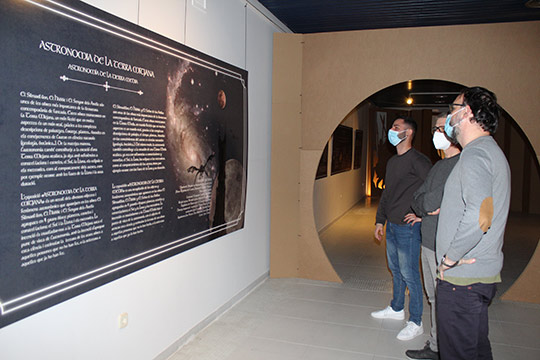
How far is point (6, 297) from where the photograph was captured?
5.90 feet

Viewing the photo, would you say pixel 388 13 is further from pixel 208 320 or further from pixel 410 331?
pixel 208 320

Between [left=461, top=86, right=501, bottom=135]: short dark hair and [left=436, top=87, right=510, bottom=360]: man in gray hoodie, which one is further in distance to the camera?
[left=461, top=86, right=501, bottom=135]: short dark hair

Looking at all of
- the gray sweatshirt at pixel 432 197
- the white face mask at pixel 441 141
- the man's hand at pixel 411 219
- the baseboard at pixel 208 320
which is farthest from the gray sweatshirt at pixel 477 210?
the baseboard at pixel 208 320

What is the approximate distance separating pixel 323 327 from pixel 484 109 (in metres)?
2.29

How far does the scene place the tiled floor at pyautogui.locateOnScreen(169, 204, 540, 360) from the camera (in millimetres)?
3150

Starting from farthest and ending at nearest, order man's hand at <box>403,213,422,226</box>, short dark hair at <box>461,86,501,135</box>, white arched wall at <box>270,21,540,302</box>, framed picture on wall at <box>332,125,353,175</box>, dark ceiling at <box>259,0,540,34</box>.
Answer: framed picture on wall at <box>332,125,353,175</box>, dark ceiling at <box>259,0,540,34</box>, white arched wall at <box>270,21,540,302</box>, man's hand at <box>403,213,422,226</box>, short dark hair at <box>461,86,501,135</box>

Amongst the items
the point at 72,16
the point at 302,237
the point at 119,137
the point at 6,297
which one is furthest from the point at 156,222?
the point at 302,237

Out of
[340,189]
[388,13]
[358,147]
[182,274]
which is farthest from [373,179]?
[182,274]

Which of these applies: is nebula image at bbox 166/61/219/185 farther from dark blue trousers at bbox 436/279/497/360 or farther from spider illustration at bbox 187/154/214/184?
dark blue trousers at bbox 436/279/497/360

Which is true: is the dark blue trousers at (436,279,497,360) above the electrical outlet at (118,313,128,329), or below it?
above

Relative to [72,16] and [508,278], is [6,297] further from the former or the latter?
[508,278]

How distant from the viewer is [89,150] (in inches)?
85.6

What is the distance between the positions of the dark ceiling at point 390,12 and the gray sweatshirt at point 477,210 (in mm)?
2851

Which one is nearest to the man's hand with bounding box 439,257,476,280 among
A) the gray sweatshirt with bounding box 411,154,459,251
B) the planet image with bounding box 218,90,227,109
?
the gray sweatshirt with bounding box 411,154,459,251
